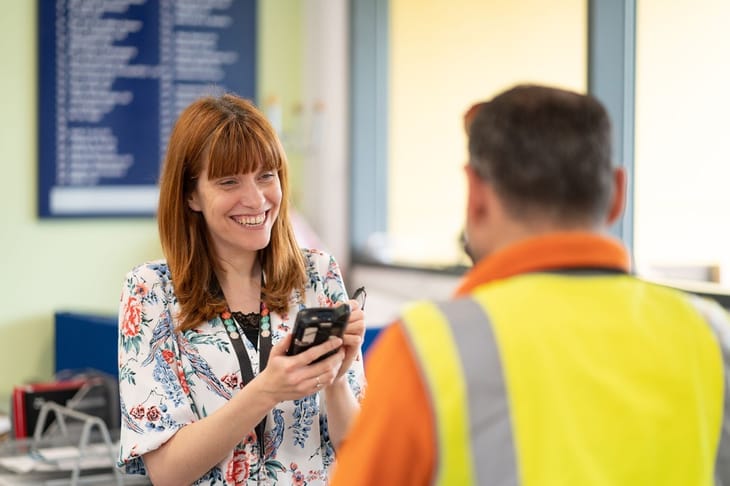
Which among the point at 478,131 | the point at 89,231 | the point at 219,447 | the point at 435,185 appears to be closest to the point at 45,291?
the point at 89,231

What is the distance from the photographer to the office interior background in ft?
10.0

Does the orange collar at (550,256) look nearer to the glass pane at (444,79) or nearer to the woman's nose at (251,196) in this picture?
the woman's nose at (251,196)

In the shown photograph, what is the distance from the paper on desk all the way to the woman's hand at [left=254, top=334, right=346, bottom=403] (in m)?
1.36

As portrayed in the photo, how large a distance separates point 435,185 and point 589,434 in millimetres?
3888

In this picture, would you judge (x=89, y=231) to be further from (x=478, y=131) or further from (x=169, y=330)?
(x=478, y=131)

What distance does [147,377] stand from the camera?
1.81 m

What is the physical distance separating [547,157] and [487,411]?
269mm

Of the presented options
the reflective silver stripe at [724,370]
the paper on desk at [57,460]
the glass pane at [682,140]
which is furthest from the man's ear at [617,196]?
the paper on desk at [57,460]

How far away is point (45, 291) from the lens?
4570 millimetres

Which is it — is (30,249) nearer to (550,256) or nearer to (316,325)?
(316,325)

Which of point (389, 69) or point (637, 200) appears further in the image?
point (389, 69)

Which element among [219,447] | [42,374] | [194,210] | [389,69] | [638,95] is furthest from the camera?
[389,69]

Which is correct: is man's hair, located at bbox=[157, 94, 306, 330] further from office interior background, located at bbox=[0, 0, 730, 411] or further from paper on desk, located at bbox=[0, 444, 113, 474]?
office interior background, located at bbox=[0, 0, 730, 411]

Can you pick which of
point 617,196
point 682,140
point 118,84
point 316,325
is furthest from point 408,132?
point 617,196
